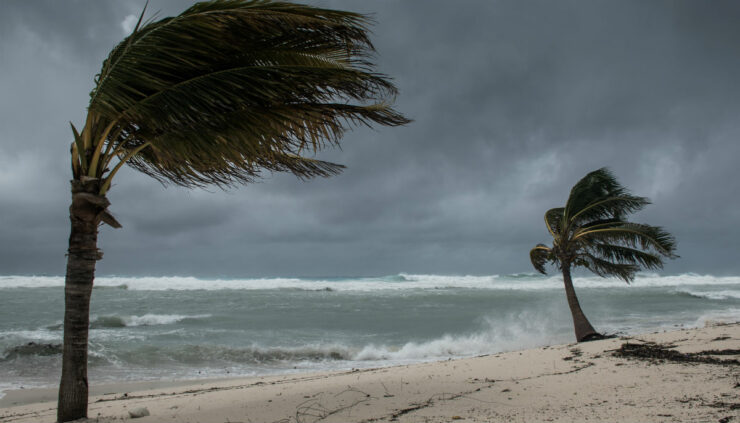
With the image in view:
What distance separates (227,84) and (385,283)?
5546 centimetres

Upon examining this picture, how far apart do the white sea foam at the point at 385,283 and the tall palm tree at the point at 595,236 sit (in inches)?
1410

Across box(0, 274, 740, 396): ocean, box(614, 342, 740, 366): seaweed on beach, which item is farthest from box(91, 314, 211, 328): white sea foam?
box(614, 342, 740, 366): seaweed on beach

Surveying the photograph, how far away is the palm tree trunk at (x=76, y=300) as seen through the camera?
3986 mm

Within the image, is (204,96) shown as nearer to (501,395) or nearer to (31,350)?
(501,395)

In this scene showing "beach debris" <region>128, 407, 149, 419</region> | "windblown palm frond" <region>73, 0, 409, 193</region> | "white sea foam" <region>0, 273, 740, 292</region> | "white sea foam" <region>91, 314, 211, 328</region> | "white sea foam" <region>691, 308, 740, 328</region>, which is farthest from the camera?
"white sea foam" <region>0, 273, 740, 292</region>

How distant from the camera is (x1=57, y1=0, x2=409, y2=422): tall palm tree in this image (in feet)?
12.4

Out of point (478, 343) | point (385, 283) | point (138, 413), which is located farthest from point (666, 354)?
point (385, 283)

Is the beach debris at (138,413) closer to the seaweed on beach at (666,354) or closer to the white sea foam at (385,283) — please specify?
the seaweed on beach at (666,354)

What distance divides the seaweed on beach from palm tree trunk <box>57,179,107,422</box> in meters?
7.34

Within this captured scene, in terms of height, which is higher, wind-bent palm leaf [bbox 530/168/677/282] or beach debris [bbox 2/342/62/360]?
wind-bent palm leaf [bbox 530/168/677/282]

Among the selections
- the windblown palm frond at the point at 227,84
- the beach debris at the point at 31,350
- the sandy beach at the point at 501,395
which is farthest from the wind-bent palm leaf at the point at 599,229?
the beach debris at the point at 31,350

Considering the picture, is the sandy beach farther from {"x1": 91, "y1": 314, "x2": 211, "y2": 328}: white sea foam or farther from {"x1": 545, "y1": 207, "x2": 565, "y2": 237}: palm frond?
{"x1": 91, "y1": 314, "x2": 211, "y2": 328}: white sea foam

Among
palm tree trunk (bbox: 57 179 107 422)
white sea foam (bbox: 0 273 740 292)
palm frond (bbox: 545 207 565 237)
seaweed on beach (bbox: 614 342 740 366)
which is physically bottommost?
white sea foam (bbox: 0 273 740 292)

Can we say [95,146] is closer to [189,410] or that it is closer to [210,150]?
[210,150]
